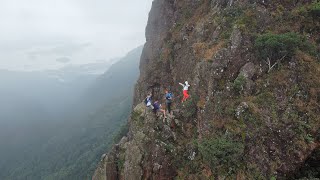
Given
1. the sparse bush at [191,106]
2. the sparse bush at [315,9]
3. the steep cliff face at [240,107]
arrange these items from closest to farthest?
the steep cliff face at [240,107] < the sparse bush at [315,9] < the sparse bush at [191,106]

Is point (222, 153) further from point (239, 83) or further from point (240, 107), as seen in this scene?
point (239, 83)

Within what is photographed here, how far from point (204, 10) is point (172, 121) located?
52.5 feet

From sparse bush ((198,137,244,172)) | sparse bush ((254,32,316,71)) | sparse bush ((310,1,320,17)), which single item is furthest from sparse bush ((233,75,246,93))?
sparse bush ((310,1,320,17))

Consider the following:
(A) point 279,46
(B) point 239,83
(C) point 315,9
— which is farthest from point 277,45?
(C) point 315,9

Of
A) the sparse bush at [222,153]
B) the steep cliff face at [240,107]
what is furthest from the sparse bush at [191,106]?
the sparse bush at [222,153]

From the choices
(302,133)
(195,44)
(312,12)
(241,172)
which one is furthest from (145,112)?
(312,12)

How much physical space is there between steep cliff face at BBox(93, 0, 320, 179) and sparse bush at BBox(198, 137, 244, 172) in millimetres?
64

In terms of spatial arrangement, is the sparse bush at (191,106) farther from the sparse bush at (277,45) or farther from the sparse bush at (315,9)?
the sparse bush at (315,9)

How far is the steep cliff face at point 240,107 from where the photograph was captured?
22.7 meters

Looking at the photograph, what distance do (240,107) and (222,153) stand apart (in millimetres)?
3735

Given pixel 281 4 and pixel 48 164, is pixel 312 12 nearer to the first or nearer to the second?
pixel 281 4

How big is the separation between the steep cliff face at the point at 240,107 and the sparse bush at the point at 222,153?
64 millimetres

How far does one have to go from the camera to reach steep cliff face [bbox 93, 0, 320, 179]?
22.7 m

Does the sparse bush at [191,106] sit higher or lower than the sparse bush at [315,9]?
lower
